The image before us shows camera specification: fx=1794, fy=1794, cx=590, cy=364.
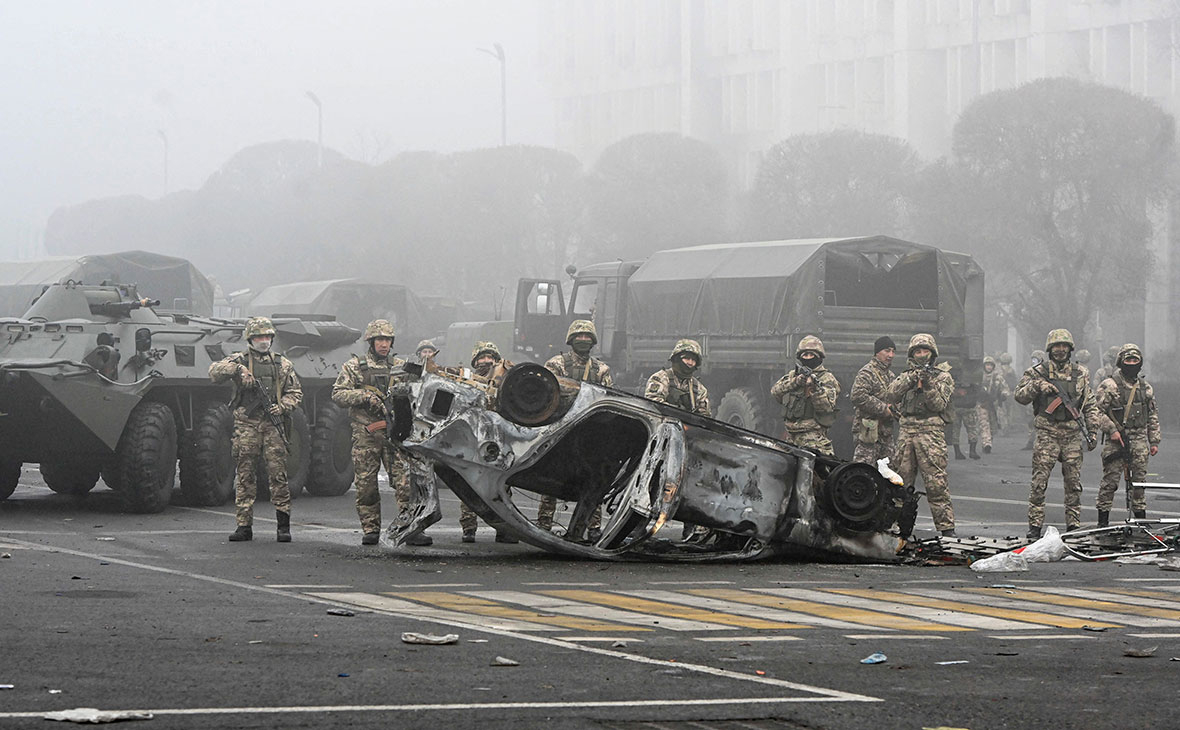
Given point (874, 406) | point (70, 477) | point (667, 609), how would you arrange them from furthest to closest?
point (70, 477), point (874, 406), point (667, 609)

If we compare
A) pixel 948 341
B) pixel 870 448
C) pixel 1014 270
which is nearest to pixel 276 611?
pixel 870 448

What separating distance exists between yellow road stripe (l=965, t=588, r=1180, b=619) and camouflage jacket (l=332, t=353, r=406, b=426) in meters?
4.99

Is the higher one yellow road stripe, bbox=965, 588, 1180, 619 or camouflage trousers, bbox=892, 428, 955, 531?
camouflage trousers, bbox=892, 428, 955, 531

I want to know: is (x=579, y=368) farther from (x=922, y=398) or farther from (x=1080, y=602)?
(x=1080, y=602)

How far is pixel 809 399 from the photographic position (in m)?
15.1

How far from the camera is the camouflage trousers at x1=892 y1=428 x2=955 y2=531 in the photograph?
14547 mm

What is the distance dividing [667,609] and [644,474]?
2.12 m

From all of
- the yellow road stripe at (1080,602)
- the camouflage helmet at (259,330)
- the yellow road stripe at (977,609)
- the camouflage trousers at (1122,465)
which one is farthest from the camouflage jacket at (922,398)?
the camouflage helmet at (259,330)

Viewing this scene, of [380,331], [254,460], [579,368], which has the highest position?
[380,331]

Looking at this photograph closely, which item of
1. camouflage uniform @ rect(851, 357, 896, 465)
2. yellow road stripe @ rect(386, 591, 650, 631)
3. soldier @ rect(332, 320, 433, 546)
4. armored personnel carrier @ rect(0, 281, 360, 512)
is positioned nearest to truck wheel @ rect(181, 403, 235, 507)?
armored personnel carrier @ rect(0, 281, 360, 512)

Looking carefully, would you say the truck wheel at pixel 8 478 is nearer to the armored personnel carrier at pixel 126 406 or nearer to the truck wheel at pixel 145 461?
the armored personnel carrier at pixel 126 406

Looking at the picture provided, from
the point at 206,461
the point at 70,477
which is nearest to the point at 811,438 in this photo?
the point at 206,461

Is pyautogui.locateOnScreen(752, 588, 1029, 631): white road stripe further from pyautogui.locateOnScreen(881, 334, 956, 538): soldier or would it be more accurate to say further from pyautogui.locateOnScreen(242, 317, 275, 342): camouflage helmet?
pyautogui.locateOnScreen(242, 317, 275, 342): camouflage helmet

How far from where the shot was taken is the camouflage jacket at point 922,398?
577 inches
